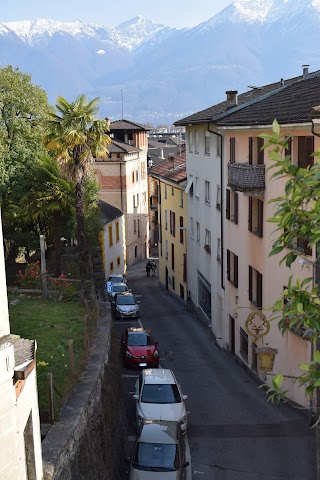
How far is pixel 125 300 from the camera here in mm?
35469

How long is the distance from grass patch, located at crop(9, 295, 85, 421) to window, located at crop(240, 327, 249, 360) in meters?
7.18

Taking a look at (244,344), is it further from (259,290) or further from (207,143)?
(207,143)

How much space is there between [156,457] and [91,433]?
2.08 meters

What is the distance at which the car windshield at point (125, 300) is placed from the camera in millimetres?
35250

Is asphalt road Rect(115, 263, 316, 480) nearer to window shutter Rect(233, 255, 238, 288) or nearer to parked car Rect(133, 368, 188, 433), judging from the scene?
parked car Rect(133, 368, 188, 433)

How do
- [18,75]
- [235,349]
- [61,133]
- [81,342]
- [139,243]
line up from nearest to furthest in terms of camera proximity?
[81,342] → [61,133] → [235,349] → [18,75] → [139,243]

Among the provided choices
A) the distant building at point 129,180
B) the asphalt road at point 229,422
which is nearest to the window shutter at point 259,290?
the asphalt road at point 229,422

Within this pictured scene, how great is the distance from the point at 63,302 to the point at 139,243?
4105 centimetres

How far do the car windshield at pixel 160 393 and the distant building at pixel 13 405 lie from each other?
9573 millimetres

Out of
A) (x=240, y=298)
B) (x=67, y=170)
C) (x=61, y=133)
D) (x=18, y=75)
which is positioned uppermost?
(x=18, y=75)

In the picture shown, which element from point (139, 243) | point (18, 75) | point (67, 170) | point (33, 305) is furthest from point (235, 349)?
point (139, 243)

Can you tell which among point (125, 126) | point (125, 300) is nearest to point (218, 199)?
point (125, 300)

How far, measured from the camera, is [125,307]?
34.8 m

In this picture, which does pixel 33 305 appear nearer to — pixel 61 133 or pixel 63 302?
pixel 63 302
